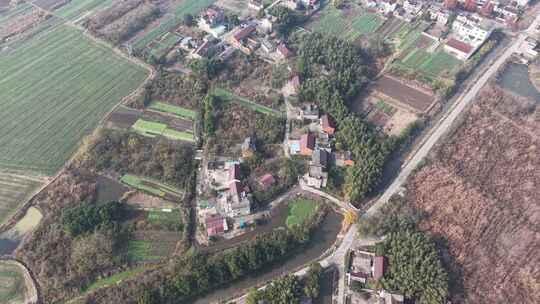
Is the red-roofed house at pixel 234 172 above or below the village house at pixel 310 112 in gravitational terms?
below

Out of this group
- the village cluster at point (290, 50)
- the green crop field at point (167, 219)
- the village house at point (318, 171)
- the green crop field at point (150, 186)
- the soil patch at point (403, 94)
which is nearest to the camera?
the green crop field at point (167, 219)

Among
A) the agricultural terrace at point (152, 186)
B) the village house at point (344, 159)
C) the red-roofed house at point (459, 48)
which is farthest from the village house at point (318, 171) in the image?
the red-roofed house at point (459, 48)

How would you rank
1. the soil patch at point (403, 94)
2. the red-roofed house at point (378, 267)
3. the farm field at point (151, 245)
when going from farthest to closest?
the soil patch at point (403, 94) < the farm field at point (151, 245) < the red-roofed house at point (378, 267)

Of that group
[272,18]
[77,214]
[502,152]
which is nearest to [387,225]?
[502,152]

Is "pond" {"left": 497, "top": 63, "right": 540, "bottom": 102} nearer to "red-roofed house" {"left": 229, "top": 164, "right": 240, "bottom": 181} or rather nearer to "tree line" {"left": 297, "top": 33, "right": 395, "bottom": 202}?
"tree line" {"left": 297, "top": 33, "right": 395, "bottom": 202}

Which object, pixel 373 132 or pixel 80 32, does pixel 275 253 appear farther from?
pixel 80 32

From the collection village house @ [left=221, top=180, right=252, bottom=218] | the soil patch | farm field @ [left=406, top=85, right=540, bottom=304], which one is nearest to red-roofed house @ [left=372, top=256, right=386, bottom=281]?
farm field @ [left=406, top=85, right=540, bottom=304]

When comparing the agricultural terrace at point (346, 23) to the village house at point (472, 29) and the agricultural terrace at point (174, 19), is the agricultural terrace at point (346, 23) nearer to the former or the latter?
the village house at point (472, 29)

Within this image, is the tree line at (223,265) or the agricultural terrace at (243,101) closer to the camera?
the tree line at (223,265)
